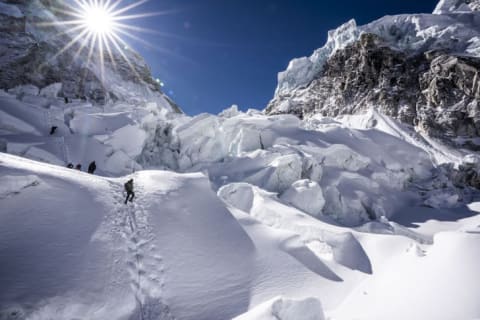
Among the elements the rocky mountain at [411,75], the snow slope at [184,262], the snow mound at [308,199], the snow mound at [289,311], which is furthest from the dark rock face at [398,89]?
the snow mound at [289,311]

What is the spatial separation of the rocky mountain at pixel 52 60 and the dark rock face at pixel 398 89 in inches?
1733

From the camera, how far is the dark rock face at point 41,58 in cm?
3741

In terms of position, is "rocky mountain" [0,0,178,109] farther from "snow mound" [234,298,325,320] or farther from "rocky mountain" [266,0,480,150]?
"rocky mountain" [266,0,480,150]

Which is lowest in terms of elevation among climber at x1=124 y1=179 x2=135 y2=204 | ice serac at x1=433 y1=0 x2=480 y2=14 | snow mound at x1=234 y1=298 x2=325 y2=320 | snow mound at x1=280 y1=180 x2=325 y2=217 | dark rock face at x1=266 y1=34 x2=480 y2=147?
snow mound at x1=234 y1=298 x2=325 y2=320

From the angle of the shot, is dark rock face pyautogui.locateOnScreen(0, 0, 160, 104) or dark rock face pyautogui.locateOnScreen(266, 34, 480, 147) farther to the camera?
dark rock face pyautogui.locateOnScreen(0, 0, 160, 104)

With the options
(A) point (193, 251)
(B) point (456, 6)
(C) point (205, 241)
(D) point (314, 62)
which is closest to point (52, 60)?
(C) point (205, 241)

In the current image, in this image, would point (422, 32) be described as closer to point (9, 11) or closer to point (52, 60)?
point (52, 60)

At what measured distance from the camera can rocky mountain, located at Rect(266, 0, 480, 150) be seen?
37.4 meters

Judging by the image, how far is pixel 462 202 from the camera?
21.7 m

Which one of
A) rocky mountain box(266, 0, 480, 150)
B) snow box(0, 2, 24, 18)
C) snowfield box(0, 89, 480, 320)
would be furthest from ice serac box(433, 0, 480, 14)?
snow box(0, 2, 24, 18)

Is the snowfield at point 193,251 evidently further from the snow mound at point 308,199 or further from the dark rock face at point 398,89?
the dark rock face at point 398,89

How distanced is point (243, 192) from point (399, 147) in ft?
81.7

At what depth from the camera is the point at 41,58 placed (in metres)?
40.7

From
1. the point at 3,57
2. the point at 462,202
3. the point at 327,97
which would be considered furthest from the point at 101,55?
the point at 462,202
